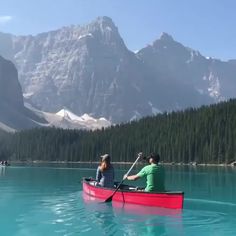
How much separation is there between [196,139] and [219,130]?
1086 centimetres

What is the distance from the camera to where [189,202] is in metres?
34.7

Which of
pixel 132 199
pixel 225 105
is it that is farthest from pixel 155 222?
pixel 225 105

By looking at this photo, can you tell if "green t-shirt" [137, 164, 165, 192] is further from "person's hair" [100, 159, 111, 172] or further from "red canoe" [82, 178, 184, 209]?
"person's hair" [100, 159, 111, 172]

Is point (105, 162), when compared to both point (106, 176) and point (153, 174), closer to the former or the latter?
point (106, 176)

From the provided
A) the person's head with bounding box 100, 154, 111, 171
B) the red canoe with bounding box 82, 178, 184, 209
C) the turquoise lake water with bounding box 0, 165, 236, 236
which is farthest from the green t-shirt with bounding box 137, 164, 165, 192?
the person's head with bounding box 100, 154, 111, 171

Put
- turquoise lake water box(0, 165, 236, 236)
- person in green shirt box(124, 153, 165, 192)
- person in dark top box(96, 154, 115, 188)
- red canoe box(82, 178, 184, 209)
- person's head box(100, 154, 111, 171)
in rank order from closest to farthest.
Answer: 1. turquoise lake water box(0, 165, 236, 236)
2. red canoe box(82, 178, 184, 209)
3. person in green shirt box(124, 153, 165, 192)
4. person's head box(100, 154, 111, 171)
5. person in dark top box(96, 154, 115, 188)

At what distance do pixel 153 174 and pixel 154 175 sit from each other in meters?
0.14

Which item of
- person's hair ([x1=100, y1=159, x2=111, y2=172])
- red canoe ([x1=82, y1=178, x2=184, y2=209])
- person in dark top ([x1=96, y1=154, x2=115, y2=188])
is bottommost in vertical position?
red canoe ([x1=82, y1=178, x2=184, y2=209])

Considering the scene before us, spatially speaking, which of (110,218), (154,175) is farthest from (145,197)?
(110,218)

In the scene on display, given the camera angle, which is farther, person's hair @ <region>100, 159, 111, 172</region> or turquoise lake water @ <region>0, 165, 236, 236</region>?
person's hair @ <region>100, 159, 111, 172</region>

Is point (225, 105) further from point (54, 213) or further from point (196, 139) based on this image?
point (54, 213)

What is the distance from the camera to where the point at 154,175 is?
2883cm

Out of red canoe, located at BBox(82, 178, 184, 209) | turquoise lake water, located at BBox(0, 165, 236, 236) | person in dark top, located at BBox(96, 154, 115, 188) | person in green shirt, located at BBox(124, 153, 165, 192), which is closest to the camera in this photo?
turquoise lake water, located at BBox(0, 165, 236, 236)

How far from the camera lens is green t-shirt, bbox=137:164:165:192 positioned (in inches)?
1125
